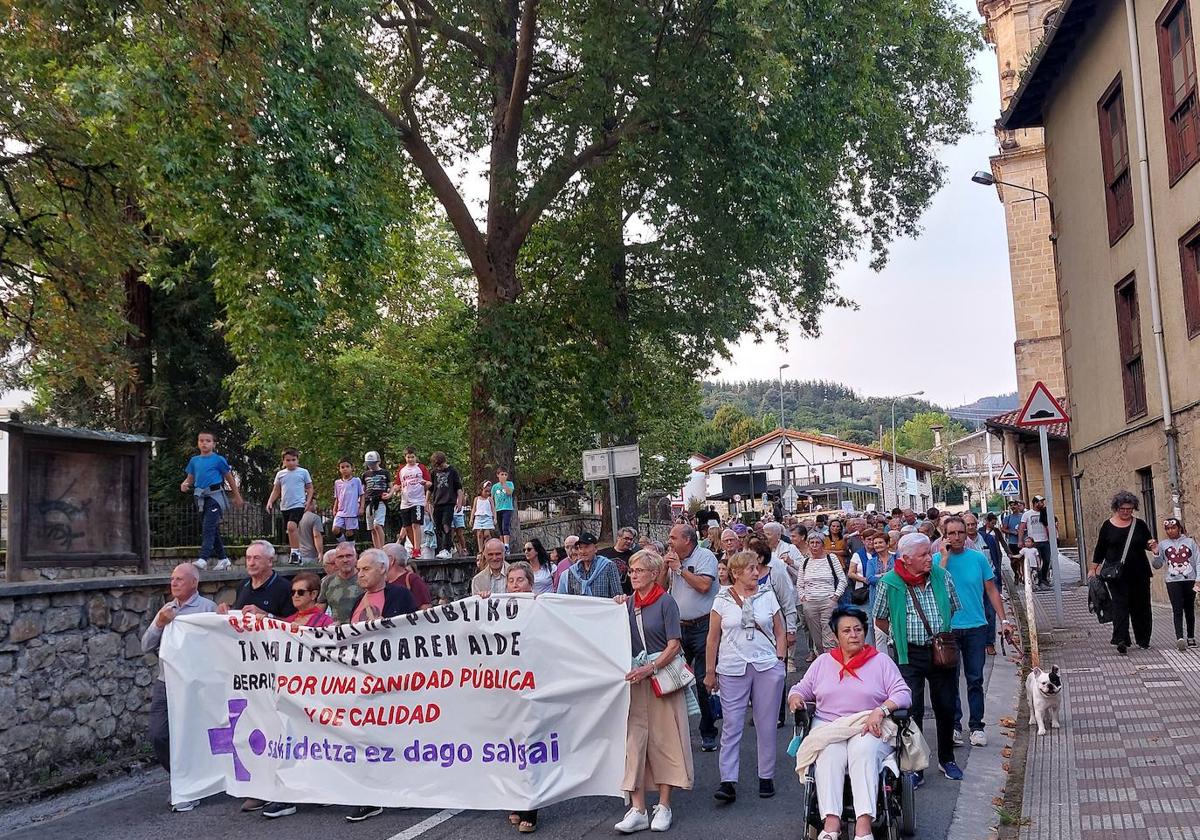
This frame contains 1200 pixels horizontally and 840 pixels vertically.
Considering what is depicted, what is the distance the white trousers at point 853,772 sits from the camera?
236 inches

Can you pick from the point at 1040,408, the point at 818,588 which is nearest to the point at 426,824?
the point at 818,588

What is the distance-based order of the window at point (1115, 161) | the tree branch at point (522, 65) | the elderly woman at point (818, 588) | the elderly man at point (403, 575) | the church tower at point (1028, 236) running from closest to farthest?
the elderly man at point (403, 575)
the elderly woman at point (818, 588)
the window at point (1115, 161)
the tree branch at point (522, 65)
the church tower at point (1028, 236)

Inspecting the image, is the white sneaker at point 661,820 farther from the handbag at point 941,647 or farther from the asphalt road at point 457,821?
the handbag at point 941,647

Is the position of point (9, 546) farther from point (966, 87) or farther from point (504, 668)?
point (966, 87)

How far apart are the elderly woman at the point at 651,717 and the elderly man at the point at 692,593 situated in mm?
2388

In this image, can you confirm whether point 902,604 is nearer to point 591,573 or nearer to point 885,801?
point 885,801

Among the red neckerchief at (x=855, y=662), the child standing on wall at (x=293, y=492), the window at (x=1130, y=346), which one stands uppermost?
the window at (x=1130, y=346)

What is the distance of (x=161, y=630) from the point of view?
8.51 m

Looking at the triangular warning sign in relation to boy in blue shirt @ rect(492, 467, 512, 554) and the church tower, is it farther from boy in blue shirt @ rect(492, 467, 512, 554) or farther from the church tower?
the church tower

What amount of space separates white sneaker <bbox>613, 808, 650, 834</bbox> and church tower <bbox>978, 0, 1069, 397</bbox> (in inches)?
1499

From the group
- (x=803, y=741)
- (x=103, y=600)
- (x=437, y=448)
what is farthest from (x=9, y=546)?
(x=437, y=448)

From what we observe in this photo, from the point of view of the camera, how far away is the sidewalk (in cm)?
654

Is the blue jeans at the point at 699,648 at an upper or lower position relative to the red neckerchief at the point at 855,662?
lower

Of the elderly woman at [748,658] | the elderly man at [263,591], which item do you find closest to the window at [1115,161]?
the elderly woman at [748,658]
